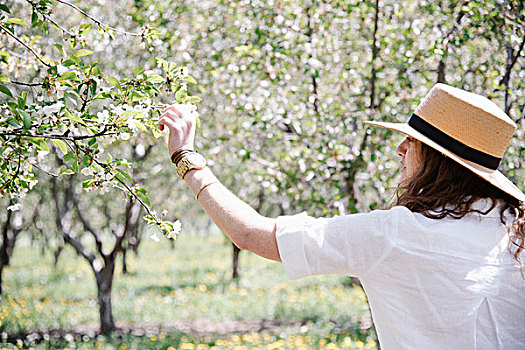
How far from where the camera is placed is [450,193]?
62.1 inches

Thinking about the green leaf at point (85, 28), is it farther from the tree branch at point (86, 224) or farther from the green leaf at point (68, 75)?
the tree branch at point (86, 224)

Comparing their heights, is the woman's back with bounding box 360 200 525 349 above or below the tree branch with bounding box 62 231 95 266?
above

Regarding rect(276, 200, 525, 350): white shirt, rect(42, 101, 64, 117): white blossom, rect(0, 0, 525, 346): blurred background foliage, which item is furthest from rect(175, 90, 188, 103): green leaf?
rect(0, 0, 525, 346): blurred background foliage

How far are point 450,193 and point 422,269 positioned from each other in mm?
247

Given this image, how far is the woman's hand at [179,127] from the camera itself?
1.70m

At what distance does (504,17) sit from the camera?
4094 mm

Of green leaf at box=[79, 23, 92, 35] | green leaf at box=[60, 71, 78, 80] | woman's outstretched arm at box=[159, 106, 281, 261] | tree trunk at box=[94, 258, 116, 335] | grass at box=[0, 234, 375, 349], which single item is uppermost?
green leaf at box=[79, 23, 92, 35]

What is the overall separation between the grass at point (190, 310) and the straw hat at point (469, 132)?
526 cm

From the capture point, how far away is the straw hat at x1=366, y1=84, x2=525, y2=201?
160 cm

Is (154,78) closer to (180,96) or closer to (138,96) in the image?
(138,96)

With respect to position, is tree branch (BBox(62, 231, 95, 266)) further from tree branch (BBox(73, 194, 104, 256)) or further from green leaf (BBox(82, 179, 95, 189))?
green leaf (BBox(82, 179, 95, 189))

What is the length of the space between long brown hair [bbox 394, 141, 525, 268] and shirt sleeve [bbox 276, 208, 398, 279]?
0.52ft

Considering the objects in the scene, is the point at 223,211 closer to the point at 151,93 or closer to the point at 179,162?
the point at 179,162

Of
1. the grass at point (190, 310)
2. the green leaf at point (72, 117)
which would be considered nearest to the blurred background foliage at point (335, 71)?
the green leaf at point (72, 117)
